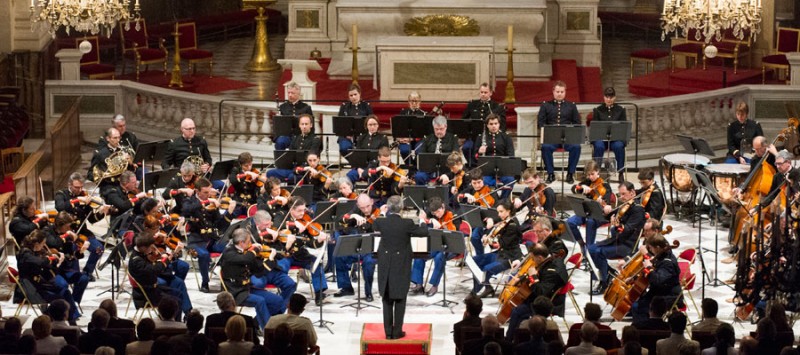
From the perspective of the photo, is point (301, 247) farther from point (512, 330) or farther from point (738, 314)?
point (738, 314)

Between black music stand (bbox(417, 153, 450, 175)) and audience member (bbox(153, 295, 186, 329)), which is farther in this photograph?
black music stand (bbox(417, 153, 450, 175))

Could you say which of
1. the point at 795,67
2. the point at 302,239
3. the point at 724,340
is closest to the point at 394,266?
the point at 302,239

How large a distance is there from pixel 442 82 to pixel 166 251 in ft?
25.2

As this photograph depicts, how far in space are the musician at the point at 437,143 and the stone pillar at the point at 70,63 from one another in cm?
593

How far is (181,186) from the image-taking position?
1686 cm

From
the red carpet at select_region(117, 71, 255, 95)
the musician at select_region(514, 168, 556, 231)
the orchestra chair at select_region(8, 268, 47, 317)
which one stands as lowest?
the orchestra chair at select_region(8, 268, 47, 317)

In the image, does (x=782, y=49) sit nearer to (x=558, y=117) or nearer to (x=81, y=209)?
(x=558, y=117)

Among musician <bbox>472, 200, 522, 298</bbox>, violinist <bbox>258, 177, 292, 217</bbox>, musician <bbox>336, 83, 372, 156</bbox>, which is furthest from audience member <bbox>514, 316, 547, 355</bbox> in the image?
musician <bbox>336, 83, 372, 156</bbox>

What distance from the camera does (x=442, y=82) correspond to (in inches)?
874

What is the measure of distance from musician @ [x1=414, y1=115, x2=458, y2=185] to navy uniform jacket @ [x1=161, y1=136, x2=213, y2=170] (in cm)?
238

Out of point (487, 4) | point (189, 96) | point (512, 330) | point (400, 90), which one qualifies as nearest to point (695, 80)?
point (487, 4)

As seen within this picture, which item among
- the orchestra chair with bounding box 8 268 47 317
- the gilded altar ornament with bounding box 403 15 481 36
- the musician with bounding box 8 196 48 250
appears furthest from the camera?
the gilded altar ornament with bounding box 403 15 481 36

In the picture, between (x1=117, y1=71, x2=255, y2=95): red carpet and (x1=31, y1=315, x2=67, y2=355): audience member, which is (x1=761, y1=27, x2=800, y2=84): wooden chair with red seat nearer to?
(x1=117, y1=71, x2=255, y2=95): red carpet

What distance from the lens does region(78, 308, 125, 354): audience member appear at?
12.5 metres
